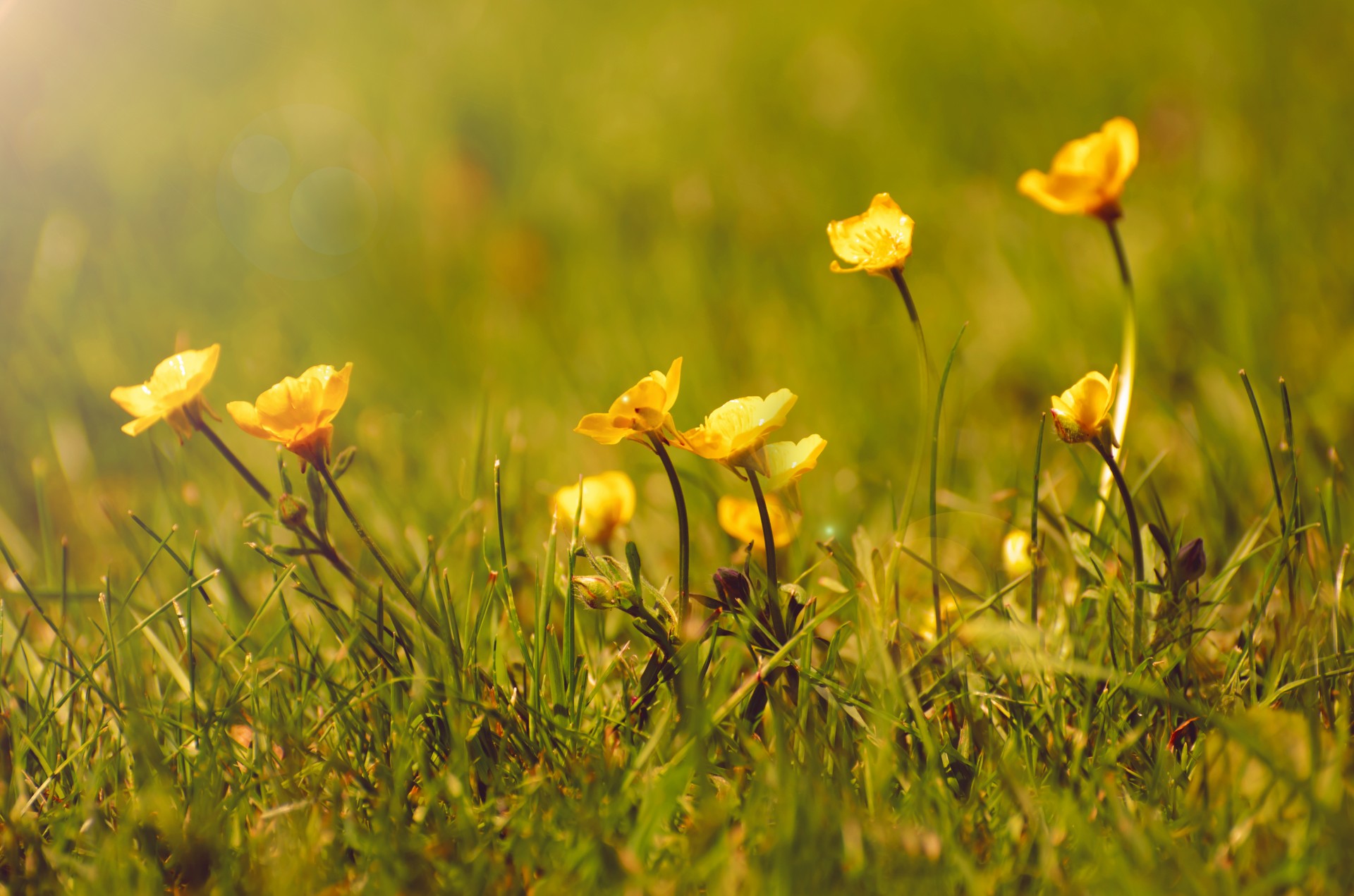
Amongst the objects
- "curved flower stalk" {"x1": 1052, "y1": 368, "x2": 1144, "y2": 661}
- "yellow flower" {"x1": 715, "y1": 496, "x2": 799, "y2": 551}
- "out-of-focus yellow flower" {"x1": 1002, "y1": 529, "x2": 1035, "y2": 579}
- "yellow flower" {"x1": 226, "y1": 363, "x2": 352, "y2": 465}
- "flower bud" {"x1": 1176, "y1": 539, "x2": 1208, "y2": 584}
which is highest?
"yellow flower" {"x1": 226, "y1": 363, "x2": 352, "y2": 465}

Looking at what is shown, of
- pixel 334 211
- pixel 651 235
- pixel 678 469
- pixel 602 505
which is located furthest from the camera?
pixel 334 211

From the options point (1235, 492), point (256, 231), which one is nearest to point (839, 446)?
point (1235, 492)

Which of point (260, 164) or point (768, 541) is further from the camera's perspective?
point (260, 164)

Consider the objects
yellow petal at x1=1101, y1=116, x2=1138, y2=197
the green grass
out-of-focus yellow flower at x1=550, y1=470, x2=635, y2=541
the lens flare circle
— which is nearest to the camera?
the green grass

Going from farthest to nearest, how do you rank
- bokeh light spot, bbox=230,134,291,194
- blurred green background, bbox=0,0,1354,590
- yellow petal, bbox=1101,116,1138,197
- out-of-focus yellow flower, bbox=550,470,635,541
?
bokeh light spot, bbox=230,134,291,194 → blurred green background, bbox=0,0,1354,590 → out-of-focus yellow flower, bbox=550,470,635,541 → yellow petal, bbox=1101,116,1138,197

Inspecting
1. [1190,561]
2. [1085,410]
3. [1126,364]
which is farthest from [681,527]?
[1126,364]

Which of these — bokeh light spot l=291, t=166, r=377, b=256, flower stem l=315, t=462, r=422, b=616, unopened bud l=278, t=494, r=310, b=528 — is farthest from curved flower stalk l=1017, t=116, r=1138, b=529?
bokeh light spot l=291, t=166, r=377, b=256

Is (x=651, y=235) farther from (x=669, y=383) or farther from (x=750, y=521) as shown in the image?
(x=669, y=383)

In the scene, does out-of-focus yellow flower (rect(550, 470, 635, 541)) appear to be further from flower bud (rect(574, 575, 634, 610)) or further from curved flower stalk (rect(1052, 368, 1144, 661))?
Answer: curved flower stalk (rect(1052, 368, 1144, 661))

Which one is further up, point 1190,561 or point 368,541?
point 368,541
